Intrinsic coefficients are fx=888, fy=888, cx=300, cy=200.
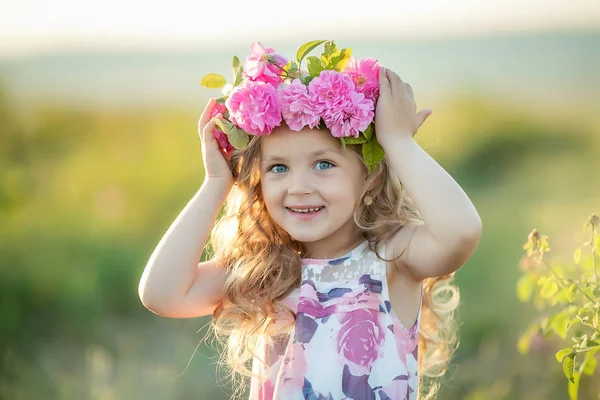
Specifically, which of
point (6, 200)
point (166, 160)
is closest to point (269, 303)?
point (6, 200)

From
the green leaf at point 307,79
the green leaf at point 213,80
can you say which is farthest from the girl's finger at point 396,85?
the green leaf at point 213,80

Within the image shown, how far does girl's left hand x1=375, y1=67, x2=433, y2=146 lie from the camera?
7.57ft

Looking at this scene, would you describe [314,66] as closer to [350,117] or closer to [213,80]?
[350,117]

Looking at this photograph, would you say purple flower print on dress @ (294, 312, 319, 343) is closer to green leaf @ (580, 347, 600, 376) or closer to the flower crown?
the flower crown

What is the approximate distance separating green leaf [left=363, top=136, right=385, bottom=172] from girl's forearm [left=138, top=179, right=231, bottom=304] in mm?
430

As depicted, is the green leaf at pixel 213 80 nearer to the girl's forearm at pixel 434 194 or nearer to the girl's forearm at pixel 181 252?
the girl's forearm at pixel 181 252

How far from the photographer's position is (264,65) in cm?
234

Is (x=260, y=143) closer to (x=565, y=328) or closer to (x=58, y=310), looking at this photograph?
(x=565, y=328)

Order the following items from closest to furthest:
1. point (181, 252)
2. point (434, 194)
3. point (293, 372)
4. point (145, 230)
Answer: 1. point (434, 194)
2. point (293, 372)
3. point (181, 252)
4. point (145, 230)

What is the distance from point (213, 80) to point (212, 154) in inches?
8.2

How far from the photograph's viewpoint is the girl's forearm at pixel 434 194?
2.18m

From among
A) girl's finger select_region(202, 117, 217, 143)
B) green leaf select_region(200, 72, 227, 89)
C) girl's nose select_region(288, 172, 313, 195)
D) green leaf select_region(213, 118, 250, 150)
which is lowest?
girl's nose select_region(288, 172, 313, 195)

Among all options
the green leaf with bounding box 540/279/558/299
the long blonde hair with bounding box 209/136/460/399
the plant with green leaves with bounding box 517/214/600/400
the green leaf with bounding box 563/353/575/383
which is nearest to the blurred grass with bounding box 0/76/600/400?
the plant with green leaves with bounding box 517/214/600/400

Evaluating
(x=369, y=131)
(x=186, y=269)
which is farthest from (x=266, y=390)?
(x=369, y=131)
